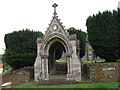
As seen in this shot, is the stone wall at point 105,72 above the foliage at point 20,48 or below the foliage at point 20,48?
below

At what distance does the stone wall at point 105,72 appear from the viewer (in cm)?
1398

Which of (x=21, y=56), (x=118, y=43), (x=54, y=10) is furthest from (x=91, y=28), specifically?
(x=21, y=56)

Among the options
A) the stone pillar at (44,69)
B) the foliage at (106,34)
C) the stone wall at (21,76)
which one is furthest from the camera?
the stone wall at (21,76)

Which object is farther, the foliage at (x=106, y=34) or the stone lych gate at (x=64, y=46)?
the foliage at (x=106, y=34)

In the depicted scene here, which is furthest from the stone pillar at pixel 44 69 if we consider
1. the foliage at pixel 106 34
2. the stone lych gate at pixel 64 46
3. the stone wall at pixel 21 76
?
the foliage at pixel 106 34

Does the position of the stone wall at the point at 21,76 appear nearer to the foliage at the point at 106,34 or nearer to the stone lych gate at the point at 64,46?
the stone lych gate at the point at 64,46

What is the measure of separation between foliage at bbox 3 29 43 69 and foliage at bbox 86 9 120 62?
9616 mm

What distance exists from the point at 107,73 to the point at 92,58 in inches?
973

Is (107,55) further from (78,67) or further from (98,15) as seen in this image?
(98,15)

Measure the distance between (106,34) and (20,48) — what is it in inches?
518

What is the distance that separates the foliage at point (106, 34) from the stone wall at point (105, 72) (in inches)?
69.0

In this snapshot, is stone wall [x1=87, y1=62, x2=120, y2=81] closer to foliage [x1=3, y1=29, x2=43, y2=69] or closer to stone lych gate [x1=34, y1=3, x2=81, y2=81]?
stone lych gate [x1=34, y1=3, x2=81, y2=81]

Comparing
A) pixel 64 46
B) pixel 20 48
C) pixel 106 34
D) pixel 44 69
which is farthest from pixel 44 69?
pixel 106 34

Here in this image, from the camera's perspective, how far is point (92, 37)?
1642 centimetres
